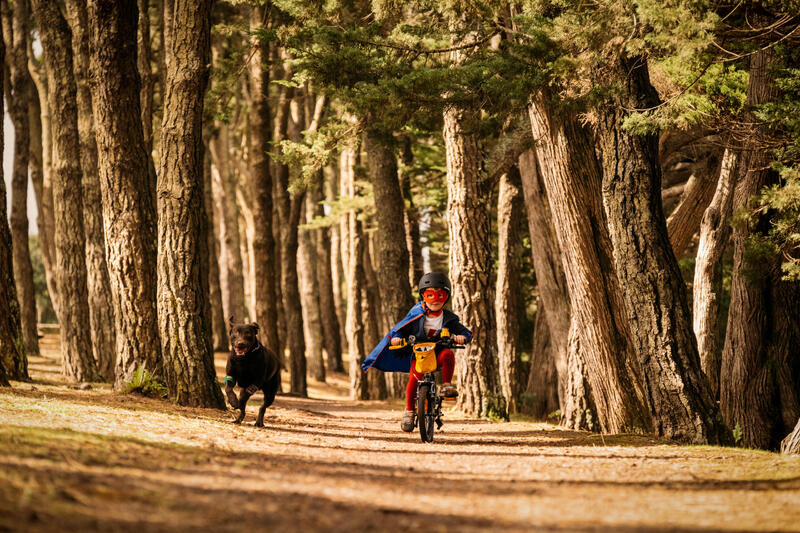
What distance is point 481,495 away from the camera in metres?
5.18

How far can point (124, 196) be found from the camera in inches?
443

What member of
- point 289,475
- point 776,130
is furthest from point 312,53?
point 289,475

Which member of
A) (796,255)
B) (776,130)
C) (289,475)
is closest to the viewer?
(289,475)

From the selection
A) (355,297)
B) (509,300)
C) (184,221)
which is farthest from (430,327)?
(355,297)

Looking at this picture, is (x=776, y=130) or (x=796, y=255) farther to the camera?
(x=796, y=255)

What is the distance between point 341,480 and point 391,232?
479 inches

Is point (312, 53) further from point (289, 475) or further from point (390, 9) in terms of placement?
point (289, 475)

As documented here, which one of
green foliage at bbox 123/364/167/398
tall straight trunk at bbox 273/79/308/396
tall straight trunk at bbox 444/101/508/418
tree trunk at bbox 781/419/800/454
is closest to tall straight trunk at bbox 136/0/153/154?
tall straight trunk at bbox 273/79/308/396

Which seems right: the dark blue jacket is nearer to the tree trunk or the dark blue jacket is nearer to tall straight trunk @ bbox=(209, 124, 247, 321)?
the tree trunk

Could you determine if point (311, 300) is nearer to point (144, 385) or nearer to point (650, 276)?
point (144, 385)

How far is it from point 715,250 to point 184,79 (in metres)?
9.46

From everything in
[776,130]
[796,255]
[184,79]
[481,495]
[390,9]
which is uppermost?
[390,9]

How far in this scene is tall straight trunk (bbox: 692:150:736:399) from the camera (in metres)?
13.7

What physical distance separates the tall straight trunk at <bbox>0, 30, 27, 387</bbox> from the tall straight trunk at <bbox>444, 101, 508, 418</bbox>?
6.84 metres
